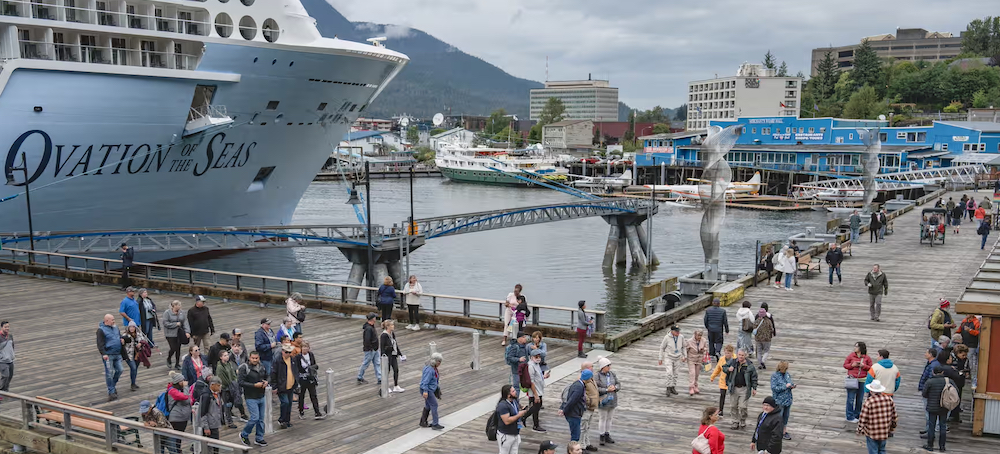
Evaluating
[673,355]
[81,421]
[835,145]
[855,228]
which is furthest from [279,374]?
[835,145]

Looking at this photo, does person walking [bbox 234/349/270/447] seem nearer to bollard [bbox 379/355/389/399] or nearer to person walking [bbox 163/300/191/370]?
bollard [bbox 379/355/389/399]

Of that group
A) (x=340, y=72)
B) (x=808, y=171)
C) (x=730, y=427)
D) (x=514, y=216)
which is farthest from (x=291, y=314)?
(x=808, y=171)

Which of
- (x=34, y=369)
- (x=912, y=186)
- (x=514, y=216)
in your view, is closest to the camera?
A: (x=34, y=369)

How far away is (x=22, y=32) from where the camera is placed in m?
29.6

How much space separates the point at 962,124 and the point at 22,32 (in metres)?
90.0

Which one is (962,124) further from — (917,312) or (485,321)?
(485,321)

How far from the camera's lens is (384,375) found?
1370cm

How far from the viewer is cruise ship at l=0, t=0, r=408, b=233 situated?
1133 inches

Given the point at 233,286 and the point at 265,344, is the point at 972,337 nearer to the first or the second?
the point at 265,344

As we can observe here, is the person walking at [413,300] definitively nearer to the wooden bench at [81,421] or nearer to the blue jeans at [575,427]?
the wooden bench at [81,421]

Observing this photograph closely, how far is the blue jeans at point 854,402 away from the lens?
12.6m

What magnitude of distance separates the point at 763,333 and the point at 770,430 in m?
5.53

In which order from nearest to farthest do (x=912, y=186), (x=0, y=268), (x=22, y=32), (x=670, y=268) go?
(x=0, y=268), (x=22, y=32), (x=670, y=268), (x=912, y=186)

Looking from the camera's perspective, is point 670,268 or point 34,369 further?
point 670,268
